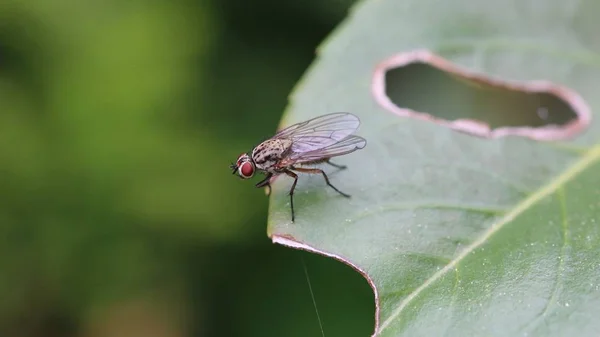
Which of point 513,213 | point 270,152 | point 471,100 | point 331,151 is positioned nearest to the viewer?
point 513,213

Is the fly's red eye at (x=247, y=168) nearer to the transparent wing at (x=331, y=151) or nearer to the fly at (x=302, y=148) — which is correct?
the fly at (x=302, y=148)

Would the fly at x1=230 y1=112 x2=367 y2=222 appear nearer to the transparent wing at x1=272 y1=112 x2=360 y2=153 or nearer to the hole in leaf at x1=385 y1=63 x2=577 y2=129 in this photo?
the transparent wing at x1=272 y1=112 x2=360 y2=153

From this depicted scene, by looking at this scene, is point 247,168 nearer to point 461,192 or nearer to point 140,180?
point 461,192

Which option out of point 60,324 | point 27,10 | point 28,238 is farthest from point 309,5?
point 60,324

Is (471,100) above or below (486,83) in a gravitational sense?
below

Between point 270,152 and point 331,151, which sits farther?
point 270,152

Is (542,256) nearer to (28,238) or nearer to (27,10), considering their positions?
(28,238)

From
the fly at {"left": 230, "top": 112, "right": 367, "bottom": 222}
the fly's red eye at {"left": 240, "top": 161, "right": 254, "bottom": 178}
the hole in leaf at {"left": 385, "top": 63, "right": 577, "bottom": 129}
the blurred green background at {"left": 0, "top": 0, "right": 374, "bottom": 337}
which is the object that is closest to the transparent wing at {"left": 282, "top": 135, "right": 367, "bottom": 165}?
the fly at {"left": 230, "top": 112, "right": 367, "bottom": 222}

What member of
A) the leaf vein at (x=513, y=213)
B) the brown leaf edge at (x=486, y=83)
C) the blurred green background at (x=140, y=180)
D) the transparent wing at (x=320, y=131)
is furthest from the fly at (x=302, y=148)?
the blurred green background at (x=140, y=180)

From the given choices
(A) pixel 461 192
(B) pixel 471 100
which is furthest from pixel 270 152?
(B) pixel 471 100
